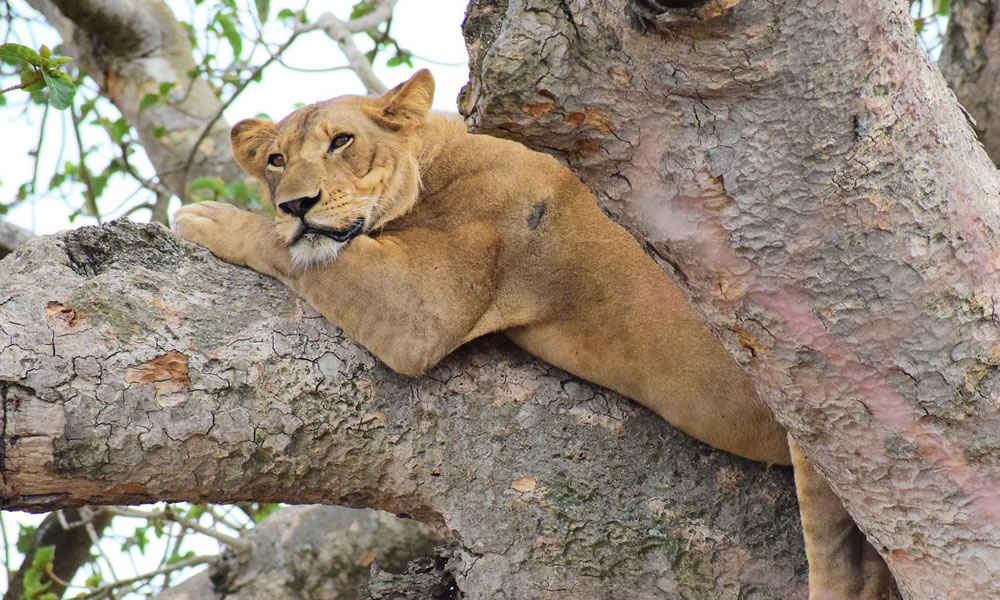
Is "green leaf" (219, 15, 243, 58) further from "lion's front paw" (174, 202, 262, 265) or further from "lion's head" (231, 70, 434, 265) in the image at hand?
"lion's front paw" (174, 202, 262, 265)

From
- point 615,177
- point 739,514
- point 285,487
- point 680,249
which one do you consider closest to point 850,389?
point 680,249

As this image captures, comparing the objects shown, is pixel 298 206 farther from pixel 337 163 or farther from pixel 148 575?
pixel 148 575

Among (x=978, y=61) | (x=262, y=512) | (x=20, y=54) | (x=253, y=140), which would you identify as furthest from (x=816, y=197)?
(x=262, y=512)

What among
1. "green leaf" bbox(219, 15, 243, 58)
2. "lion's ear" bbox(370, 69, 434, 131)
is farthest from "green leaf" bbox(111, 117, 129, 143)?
"lion's ear" bbox(370, 69, 434, 131)

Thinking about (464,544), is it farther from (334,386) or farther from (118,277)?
(118,277)

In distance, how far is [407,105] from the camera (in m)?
3.84

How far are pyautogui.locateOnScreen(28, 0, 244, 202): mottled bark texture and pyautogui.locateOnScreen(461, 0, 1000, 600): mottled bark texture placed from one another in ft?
13.7

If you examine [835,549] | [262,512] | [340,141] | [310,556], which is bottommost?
[262,512]

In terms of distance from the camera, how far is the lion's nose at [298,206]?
3.49m

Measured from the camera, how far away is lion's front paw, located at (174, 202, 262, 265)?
3.38 metres

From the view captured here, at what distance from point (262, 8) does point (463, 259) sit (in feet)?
10.7

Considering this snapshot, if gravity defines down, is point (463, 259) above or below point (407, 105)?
below

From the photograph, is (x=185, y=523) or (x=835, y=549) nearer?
(x=835, y=549)

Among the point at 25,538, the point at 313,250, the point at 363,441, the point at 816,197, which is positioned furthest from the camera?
the point at 25,538
